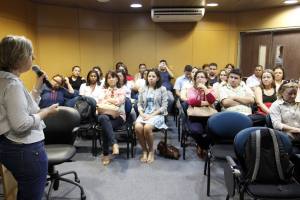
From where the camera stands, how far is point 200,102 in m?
3.88

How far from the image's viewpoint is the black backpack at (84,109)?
4.00 meters

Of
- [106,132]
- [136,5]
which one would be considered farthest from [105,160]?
[136,5]

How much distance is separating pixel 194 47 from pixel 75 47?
3.11 m

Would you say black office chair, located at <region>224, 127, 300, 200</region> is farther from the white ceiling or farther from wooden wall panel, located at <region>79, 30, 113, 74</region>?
wooden wall panel, located at <region>79, 30, 113, 74</region>

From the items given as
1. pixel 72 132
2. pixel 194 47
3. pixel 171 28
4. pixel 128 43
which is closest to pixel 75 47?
pixel 128 43

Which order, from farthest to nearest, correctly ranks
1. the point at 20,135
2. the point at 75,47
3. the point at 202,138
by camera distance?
the point at 75,47, the point at 202,138, the point at 20,135

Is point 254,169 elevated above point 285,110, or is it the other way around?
point 285,110

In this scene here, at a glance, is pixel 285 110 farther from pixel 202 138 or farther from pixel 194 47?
pixel 194 47

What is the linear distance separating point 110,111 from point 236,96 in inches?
70.3

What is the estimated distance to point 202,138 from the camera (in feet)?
11.9

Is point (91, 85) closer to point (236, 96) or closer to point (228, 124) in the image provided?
point (236, 96)

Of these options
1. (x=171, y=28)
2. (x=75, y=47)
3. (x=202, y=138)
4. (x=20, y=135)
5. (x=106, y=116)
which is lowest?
(x=202, y=138)

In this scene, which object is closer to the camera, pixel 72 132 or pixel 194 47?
pixel 72 132

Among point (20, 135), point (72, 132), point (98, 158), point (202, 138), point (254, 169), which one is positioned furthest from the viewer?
point (98, 158)
